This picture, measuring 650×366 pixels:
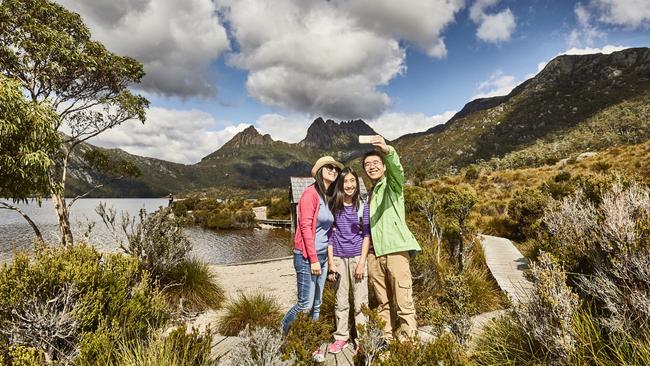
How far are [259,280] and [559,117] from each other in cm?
13925

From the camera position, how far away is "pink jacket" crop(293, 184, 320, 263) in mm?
3859

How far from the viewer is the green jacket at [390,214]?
12.7ft

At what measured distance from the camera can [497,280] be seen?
7133 millimetres

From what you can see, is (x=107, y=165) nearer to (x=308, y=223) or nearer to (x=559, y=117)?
(x=308, y=223)

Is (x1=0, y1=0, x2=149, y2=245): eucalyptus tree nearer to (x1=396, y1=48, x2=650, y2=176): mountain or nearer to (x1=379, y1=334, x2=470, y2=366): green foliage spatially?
(x1=379, y1=334, x2=470, y2=366): green foliage

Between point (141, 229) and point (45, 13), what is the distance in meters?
8.39

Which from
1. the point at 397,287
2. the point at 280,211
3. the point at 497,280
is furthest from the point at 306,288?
the point at 280,211

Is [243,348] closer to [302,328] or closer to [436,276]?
[302,328]

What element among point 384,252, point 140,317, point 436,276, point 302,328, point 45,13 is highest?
point 45,13

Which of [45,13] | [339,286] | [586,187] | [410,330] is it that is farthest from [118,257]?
[586,187]

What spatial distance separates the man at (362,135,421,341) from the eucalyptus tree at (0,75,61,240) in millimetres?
5618

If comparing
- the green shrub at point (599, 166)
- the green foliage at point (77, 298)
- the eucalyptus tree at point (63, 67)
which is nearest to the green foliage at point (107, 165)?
the eucalyptus tree at point (63, 67)

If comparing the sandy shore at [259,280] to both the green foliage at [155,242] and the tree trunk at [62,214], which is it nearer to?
the green foliage at [155,242]

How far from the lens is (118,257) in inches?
167
